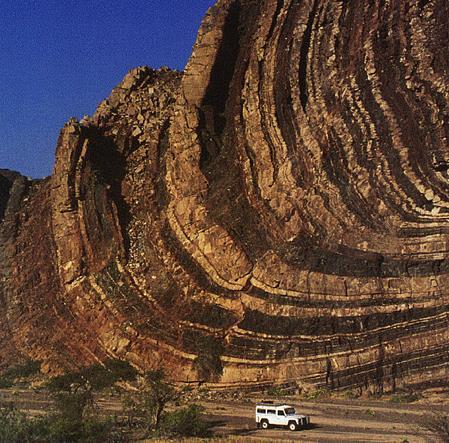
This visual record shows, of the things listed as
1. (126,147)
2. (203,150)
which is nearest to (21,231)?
(126,147)

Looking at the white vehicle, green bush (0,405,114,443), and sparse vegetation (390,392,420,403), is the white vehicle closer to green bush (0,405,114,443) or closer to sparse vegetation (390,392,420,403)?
sparse vegetation (390,392,420,403)

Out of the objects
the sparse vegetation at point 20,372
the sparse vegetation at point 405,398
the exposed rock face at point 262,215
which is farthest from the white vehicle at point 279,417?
→ the sparse vegetation at point 20,372

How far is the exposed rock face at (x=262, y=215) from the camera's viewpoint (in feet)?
106

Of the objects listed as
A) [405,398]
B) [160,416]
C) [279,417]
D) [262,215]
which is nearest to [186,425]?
[160,416]

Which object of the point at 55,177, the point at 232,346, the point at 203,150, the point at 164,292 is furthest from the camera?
the point at 55,177

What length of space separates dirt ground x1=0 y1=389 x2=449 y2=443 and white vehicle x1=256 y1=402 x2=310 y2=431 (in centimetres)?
28

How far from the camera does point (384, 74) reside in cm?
3703

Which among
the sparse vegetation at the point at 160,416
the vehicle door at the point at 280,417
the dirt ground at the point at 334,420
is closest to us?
the dirt ground at the point at 334,420

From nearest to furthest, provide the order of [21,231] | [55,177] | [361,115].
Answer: [361,115]
[55,177]
[21,231]

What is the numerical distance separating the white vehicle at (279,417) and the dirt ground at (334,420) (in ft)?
0.92

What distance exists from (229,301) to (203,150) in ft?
31.5

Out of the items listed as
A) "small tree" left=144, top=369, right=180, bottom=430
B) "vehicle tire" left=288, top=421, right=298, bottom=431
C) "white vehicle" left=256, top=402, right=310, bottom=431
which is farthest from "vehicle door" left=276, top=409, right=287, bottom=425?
"small tree" left=144, top=369, right=180, bottom=430

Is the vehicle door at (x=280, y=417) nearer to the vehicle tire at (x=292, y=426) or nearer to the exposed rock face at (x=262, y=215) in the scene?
the vehicle tire at (x=292, y=426)

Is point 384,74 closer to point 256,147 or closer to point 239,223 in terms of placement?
point 256,147
